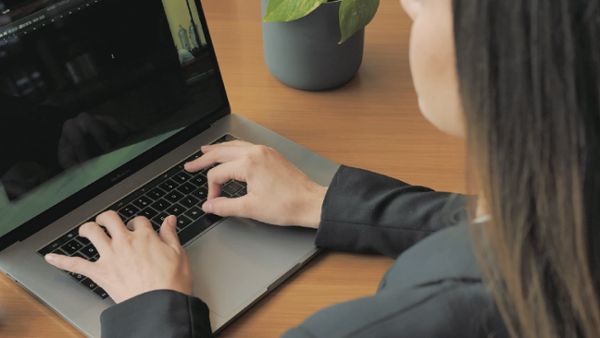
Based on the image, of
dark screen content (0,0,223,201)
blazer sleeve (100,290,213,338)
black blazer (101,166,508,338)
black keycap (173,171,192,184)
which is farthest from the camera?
black keycap (173,171,192,184)

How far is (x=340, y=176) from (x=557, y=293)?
383 mm

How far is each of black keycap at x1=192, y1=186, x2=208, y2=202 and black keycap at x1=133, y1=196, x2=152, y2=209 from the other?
0.05m

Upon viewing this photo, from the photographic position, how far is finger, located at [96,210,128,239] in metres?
0.79

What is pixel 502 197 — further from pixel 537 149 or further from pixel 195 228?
pixel 195 228

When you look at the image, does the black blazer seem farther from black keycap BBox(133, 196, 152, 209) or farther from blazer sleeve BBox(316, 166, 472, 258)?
black keycap BBox(133, 196, 152, 209)

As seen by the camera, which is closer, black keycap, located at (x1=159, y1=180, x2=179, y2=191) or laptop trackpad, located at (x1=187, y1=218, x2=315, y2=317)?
laptop trackpad, located at (x1=187, y1=218, x2=315, y2=317)

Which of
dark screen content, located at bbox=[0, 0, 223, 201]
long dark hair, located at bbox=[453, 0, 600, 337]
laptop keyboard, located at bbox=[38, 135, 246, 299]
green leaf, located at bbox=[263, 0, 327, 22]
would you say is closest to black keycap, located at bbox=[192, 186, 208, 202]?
laptop keyboard, located at bbox=[38, 135, 246, 299]

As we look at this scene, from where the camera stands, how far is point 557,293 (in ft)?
1.57

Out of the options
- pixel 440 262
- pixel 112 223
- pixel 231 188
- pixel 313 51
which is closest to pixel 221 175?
pixel 231 188

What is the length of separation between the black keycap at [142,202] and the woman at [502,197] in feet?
0.54

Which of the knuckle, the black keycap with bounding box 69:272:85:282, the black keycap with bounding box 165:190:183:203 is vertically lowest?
the black keycap with bounding box 69:272:85:282

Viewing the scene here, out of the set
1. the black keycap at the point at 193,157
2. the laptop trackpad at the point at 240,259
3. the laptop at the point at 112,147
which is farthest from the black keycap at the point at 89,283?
the black keycap at the point at 193,157

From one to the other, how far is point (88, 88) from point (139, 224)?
7.0 inches

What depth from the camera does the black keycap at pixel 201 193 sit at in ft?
2.83
